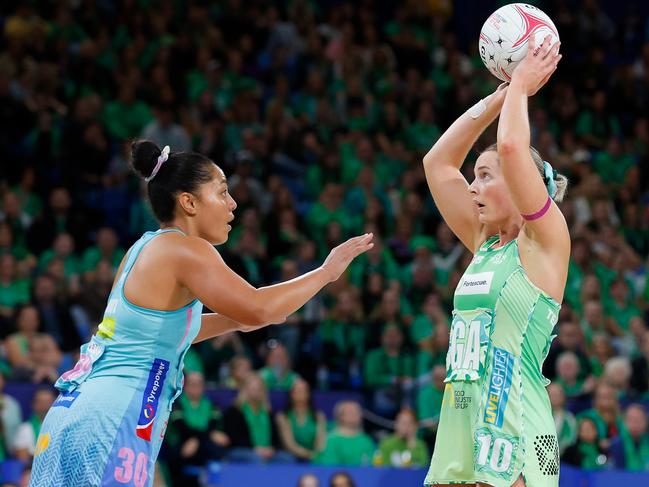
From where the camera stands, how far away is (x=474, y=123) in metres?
5.13

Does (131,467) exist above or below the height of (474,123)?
below

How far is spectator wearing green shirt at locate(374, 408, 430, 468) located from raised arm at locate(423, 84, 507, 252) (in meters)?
5.40

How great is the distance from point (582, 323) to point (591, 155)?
4149 millimetres

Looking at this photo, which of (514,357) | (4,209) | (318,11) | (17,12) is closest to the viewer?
(514,357)

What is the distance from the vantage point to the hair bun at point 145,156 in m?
4.68

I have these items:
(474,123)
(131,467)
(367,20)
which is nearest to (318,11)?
(367,20)

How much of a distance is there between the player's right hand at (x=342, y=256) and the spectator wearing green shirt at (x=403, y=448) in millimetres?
5589

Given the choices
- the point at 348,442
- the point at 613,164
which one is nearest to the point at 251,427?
the point at 348,442

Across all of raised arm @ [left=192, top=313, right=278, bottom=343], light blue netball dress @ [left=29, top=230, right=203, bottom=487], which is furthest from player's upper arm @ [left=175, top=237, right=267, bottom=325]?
raised arm @ [left=192, top=313, right=278, bottom=343]

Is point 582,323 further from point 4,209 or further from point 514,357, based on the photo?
point 514,357

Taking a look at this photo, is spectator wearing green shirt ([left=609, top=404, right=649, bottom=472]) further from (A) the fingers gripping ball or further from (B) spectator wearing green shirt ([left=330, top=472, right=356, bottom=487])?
(A) the fingers gripping ball

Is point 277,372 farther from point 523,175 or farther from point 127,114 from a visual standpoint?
point 523,175

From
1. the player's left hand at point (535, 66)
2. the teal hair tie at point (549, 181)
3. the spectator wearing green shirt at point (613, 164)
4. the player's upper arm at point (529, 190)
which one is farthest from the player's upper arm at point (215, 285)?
the spectator wearing green shirt at point (613, 164)

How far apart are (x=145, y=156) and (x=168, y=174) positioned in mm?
120
